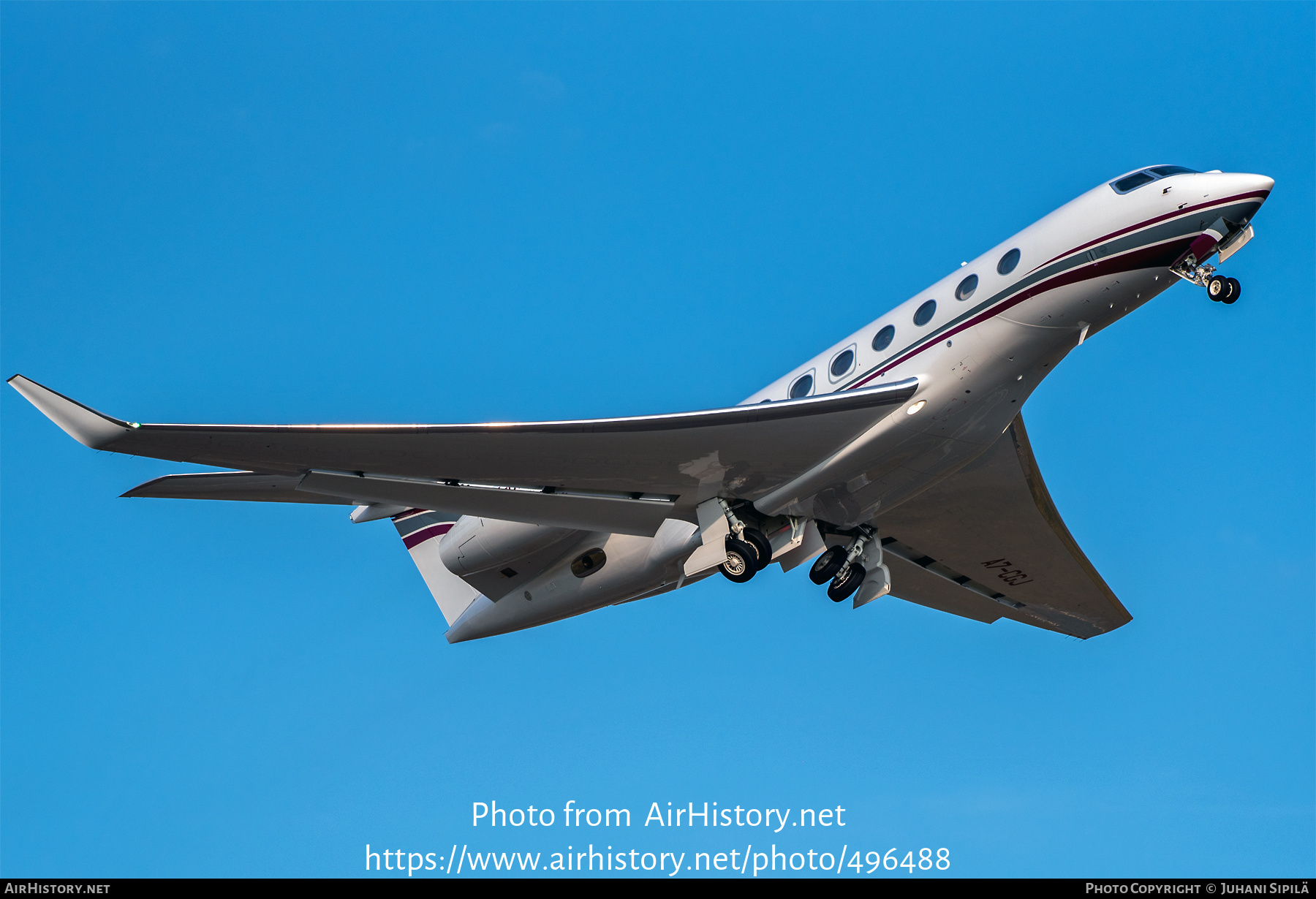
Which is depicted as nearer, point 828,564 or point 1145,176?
point 1145,176

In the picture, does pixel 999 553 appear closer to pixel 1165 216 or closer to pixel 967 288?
pixel 967 288

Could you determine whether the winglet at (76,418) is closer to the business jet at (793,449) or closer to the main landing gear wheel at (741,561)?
the business jet at (793,449)

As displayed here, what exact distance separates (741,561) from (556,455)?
128 inches

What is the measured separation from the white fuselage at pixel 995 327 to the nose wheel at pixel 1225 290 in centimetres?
67

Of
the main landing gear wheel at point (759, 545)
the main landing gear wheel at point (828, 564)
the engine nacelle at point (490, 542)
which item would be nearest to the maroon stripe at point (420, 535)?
the engine nacelle at point (490, 542)

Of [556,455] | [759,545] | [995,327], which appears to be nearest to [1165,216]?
[995,327]

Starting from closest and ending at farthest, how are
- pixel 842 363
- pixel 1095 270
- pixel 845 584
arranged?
1. pixel 1095 270
2. pixel 842 363
3. pixel 845 584

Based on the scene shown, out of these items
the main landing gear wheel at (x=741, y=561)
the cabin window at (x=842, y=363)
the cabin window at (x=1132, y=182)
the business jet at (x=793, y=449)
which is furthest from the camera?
the cabin window at (x=842, y=363)

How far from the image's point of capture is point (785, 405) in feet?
53.5

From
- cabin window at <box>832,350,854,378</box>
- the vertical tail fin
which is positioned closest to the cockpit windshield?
cabin window at <box>832,350,854,378</box>

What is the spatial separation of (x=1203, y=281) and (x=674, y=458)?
293 inches

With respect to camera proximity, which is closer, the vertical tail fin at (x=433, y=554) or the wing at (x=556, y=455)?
the wing at (x=556, y=455)

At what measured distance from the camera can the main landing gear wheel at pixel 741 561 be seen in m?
17.8

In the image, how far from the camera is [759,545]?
17.8m
